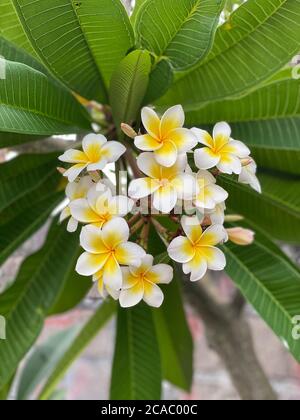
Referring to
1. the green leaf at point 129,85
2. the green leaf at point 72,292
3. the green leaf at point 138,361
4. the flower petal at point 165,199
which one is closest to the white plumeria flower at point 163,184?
the flower petal at point 165,199

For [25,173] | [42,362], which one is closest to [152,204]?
[25,173]

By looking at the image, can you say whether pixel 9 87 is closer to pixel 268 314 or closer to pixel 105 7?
pixel 105 7

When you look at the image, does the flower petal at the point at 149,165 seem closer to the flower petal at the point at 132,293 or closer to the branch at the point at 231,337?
the flower petal at the point at 132,293

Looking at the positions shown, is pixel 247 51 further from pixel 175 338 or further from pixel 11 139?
pixel 175 338

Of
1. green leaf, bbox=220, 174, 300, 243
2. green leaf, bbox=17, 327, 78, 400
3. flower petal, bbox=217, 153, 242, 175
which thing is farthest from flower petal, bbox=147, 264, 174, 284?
green leaf, bbox=17, 327, 78, 400

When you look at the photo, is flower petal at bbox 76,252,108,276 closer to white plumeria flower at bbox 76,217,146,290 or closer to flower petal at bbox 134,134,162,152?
white plumeria flower at bbox 76,217,146,290
